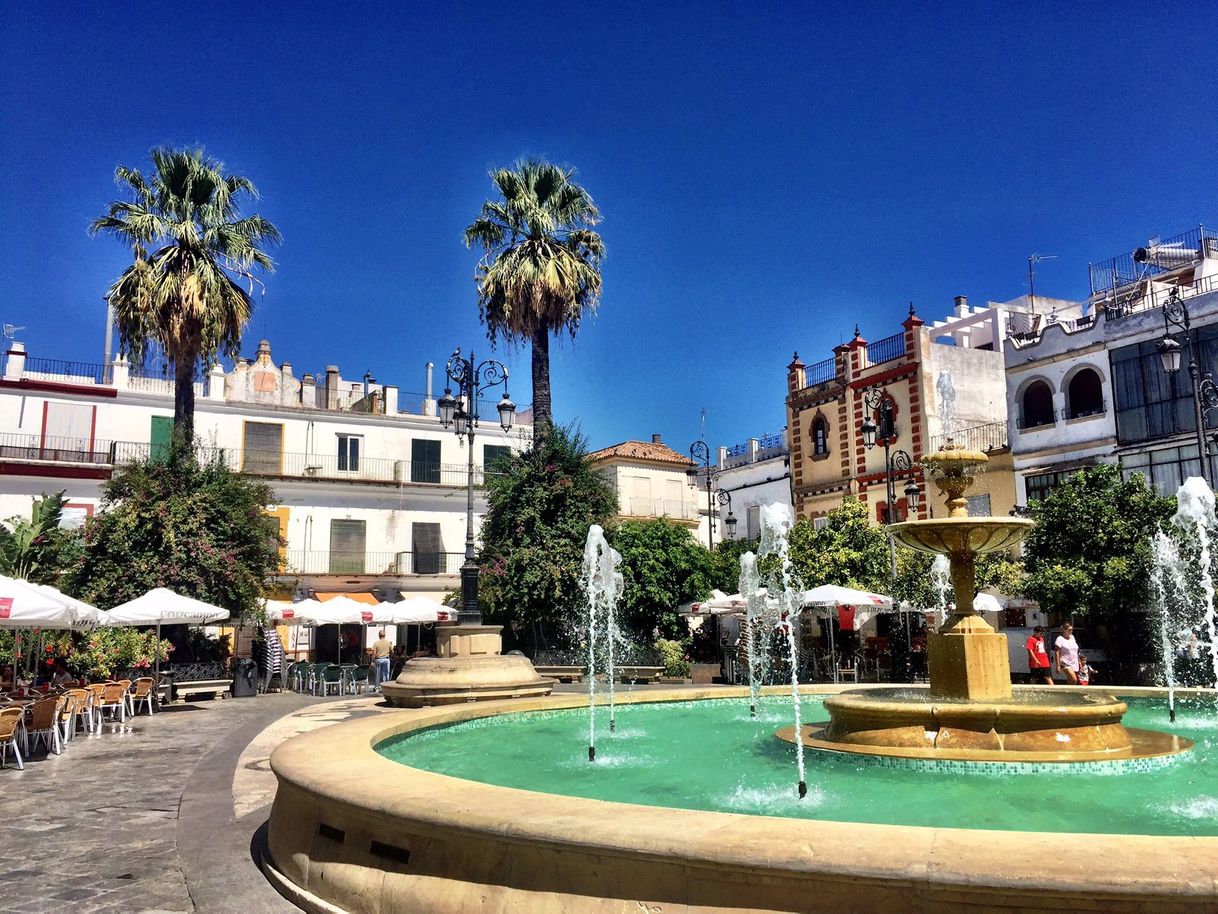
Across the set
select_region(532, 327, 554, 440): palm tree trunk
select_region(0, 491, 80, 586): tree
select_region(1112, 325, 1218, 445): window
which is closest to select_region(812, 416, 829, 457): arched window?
select_region(1112, 325, 1218, 445): window

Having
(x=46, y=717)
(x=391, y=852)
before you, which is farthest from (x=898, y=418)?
(x=391, y=852)

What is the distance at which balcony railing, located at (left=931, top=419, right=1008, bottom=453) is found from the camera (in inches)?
1291

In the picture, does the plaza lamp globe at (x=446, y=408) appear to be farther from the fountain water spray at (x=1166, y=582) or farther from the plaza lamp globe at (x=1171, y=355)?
the fountain water spray at (x=1166, y=582)

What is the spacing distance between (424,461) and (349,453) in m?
2.97

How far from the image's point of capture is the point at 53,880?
572 cm

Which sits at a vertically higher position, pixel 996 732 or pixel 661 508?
pixel 661 508

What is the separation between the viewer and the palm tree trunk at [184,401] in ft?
83.2

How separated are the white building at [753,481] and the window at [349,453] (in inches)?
591

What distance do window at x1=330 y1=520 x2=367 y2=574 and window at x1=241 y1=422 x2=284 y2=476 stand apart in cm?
313

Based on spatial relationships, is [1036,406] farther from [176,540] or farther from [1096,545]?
[176,540]

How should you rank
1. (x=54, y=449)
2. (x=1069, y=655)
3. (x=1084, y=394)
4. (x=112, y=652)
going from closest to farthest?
(x=1069, y=655) → (x=112, y=652) → (x=1084, y=394) → (x=54, y=449)

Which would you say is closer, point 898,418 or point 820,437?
point 898,418

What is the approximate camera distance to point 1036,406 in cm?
A: 3003

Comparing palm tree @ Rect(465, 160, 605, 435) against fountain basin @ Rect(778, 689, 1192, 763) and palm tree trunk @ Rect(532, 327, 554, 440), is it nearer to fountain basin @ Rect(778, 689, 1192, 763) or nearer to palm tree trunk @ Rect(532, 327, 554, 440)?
palm tree trunk @ Rect(532, 327, 554, 440)
